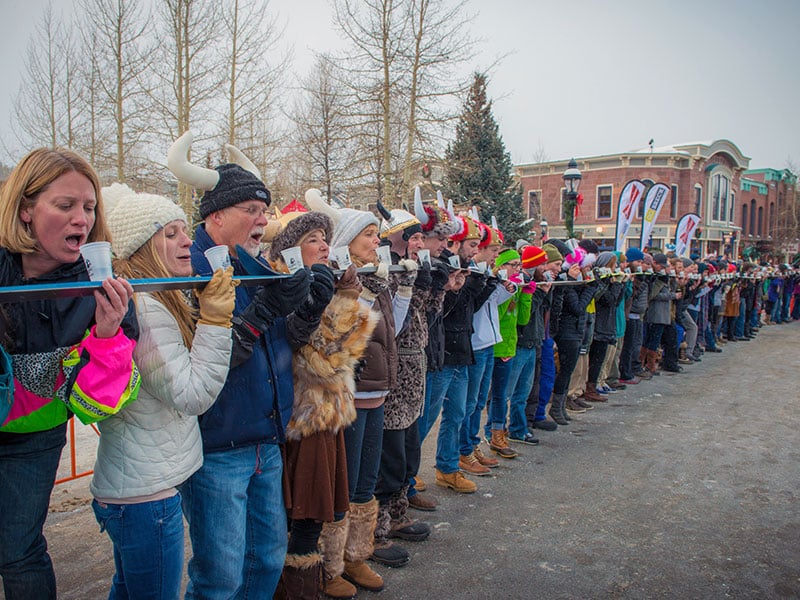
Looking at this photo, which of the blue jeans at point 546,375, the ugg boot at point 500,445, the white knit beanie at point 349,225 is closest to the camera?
the white knit beanie at point 349,225

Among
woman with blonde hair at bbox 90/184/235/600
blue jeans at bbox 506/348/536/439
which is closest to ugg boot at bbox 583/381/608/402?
blue jeans at bbox 506/348/536/439

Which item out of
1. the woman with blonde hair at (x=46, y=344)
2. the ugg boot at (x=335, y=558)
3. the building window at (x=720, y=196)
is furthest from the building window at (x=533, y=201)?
the woman with blonde hair at (x=46, y=344)

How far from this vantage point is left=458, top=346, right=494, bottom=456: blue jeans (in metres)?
5.30

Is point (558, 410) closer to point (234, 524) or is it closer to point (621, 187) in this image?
point (234, 524)

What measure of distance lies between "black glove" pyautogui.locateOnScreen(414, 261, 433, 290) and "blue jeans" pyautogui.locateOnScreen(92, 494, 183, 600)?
2.39 m

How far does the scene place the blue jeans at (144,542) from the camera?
2053mm

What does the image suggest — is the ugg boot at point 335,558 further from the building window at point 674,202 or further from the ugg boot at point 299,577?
the building window at point 674,202

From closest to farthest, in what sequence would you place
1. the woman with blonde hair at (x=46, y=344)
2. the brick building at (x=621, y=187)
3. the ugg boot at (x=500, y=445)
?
1. the woman with blonde hair at (x=46, y=344)
2. the ugg boot at (x=500, y=445)
3. the brick building at (x=621, y=187)

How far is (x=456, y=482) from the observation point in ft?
16.4

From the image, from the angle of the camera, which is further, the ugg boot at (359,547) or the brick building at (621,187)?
the brick building at (621,187)

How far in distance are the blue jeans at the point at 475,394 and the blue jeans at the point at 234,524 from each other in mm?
2804

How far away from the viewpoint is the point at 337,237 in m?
3.68

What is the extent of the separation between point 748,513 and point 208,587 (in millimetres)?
4187

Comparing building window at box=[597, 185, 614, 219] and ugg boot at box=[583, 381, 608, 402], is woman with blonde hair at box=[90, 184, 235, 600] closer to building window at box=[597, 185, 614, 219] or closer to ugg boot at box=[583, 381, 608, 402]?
ugg boot at box=[583, 381, 608, 402]
